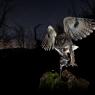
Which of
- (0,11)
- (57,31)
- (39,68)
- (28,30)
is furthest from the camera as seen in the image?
(0,11)

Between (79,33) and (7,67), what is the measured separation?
0.84 m

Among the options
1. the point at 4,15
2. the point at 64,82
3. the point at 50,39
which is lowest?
the point at 64,82

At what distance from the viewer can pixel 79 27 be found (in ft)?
3.19

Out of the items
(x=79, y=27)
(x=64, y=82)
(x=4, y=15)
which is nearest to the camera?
(x=79, y=27)

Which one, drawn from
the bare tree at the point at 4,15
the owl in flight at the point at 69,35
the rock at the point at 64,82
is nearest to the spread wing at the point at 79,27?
the owl in flight at the point at 69,35

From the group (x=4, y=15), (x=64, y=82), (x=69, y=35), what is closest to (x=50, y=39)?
(x=69, y=35)

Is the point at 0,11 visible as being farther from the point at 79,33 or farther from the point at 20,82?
the point at 79,33

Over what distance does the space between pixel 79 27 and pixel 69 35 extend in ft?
0.24

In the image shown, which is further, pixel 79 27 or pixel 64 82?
pixel 64 82

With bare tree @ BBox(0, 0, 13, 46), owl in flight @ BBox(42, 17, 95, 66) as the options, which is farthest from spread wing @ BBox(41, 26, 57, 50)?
bare tree @ BBox(0, 0, 13, 46)

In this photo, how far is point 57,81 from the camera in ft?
4.54

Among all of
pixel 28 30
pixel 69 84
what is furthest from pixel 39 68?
pixel 28 30

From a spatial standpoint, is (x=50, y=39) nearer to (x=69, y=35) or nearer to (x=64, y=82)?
(x=69, y=35)

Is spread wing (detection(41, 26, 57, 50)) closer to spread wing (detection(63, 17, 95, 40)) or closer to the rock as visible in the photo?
spread wing (detection(63, 17, 95, 40))
